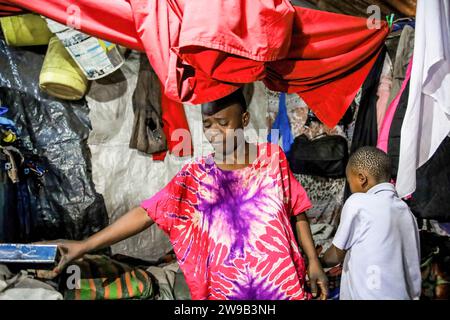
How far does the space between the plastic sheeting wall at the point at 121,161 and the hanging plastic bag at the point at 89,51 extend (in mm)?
311

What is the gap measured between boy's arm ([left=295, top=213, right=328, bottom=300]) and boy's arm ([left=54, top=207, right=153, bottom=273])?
0.64 meters

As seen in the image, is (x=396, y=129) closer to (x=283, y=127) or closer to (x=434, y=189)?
(x=434, y=189)

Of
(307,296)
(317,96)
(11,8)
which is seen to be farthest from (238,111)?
(11,8)

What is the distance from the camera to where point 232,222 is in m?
1.62

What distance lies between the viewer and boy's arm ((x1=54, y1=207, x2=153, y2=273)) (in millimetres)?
1637

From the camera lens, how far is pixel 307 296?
161cm

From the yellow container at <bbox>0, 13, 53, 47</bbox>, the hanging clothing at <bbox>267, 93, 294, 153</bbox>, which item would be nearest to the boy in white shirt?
the hanging clothing at <bbox>267, 93, 294, 153</bbox>

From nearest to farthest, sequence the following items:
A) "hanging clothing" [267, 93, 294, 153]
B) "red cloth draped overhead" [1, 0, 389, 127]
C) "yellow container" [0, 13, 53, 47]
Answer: "red cloth draped overhead" [1, 0, 389, 127]
"yellow container" [0, 13, 53, 47]
"hanging clothing" [267, 93, 294, 153]

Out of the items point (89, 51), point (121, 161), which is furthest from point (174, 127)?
point (89, 51)

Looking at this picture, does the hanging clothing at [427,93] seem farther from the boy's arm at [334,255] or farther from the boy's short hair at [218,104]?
the boy's short hair at [218,104]

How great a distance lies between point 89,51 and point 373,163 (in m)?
1.63

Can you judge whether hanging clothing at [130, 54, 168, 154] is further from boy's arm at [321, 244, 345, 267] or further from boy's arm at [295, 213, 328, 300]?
boy's arm at [321, 244, 345, 267]
